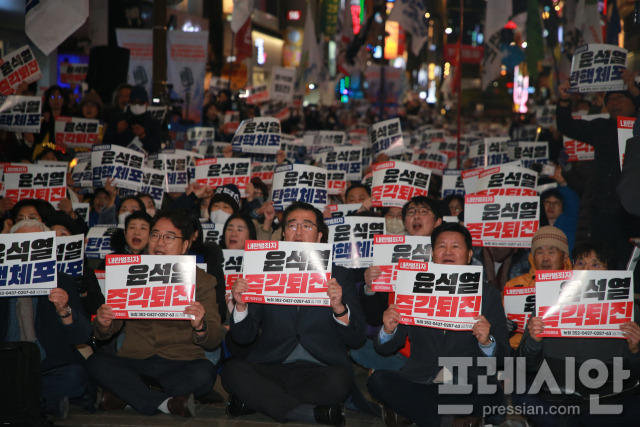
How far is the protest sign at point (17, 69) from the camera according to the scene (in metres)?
11.0

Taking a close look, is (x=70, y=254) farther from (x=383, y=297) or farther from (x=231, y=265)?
(x=383, y=297)

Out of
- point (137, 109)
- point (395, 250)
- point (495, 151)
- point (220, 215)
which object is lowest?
point (395, 250)

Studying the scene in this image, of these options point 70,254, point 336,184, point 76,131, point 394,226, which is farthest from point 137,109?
point 70,254

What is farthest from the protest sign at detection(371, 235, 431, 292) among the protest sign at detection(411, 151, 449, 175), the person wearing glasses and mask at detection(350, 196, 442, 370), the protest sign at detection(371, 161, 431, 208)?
the protest sign at detection(411, 151, 449, 175)

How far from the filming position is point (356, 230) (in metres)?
7.27

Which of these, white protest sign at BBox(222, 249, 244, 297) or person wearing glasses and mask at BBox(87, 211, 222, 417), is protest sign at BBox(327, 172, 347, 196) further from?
person wearing glasses and mask at BBox(87, 211, 222, 417)

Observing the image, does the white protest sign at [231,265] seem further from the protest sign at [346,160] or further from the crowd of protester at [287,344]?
the protest sign at [346,160]

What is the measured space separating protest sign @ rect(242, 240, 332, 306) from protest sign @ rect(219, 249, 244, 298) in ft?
4.57

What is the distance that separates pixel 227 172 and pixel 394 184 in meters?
2.27

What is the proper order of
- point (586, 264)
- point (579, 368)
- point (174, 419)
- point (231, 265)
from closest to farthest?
1. point (579, 368)
2. point (586, 264)
3. point (174, 419)
4. point (231, 265)

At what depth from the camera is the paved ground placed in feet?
18.3

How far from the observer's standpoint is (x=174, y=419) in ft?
18.6

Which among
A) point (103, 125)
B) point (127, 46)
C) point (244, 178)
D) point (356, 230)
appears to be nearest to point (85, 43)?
point (127, 46)

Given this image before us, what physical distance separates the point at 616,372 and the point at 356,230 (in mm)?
2750
